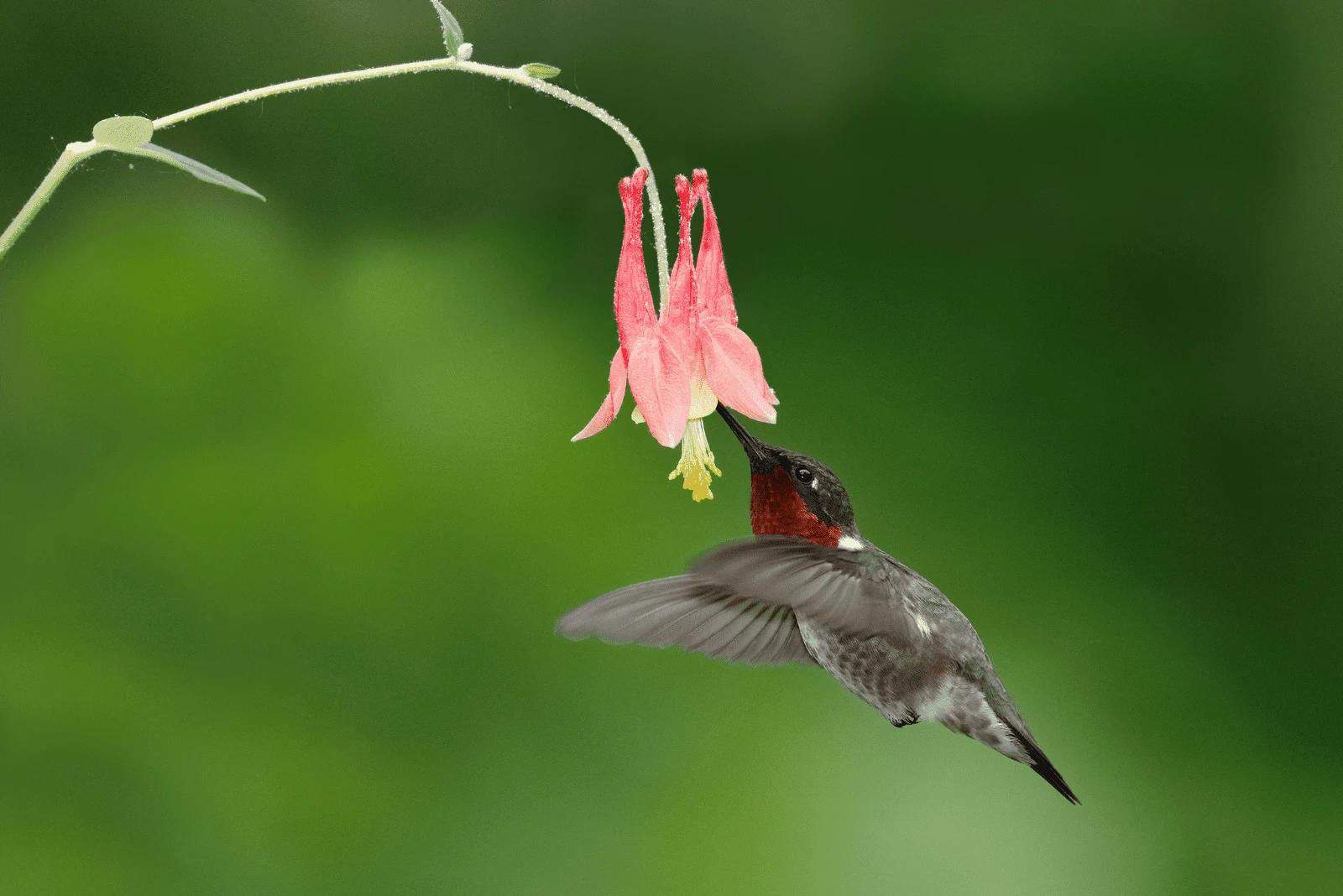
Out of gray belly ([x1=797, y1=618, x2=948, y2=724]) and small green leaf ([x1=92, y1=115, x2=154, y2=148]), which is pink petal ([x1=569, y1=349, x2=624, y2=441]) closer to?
gray belly ([x1=797, y1=618, x2=948, y2=724])

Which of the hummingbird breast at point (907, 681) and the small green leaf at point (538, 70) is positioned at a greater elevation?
the small green leaf at point (538, 70)

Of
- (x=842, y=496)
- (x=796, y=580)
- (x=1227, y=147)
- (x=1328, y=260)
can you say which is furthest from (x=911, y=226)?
(x=796, y=580)

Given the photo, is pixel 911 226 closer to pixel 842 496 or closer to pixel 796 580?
pixel 842 496

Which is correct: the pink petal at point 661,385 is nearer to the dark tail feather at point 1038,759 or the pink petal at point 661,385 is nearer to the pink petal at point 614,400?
the pink petal at point 614,400

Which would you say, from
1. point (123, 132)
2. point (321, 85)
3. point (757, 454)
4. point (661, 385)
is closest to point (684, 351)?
point (661, 385)

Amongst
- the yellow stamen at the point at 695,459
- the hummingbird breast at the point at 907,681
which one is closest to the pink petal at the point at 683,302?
the yellow stamen at the point at 695,459

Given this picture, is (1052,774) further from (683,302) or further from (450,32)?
(450,32)
